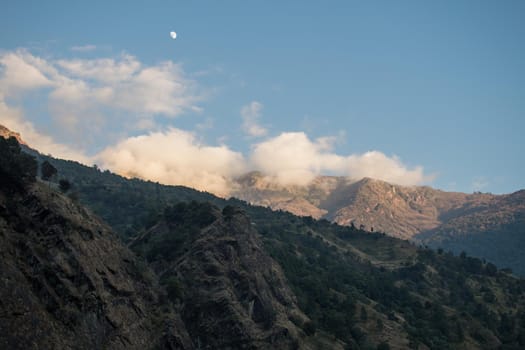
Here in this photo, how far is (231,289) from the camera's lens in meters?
102

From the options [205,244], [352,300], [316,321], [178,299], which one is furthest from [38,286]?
[352,300]

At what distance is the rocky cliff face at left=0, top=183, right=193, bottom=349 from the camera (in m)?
59.3

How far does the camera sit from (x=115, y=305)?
76188 mm

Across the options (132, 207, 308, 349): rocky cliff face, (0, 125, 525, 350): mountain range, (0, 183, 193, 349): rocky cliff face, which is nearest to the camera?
(0, 183, 193, 349): rocky cliff face

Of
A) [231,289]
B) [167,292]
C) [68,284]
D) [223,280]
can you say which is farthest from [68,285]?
[231,289]

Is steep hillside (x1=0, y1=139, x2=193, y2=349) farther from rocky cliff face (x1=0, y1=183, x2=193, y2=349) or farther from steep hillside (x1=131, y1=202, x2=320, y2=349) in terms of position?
steep hillside (x1=131, y1=202, x2=320, y2=349)

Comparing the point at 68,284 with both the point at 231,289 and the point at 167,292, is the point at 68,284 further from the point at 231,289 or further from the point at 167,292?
the point at 231,289

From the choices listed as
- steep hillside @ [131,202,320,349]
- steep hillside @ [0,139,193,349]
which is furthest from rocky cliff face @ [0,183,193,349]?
steep hillside @ [131,202,320,349]

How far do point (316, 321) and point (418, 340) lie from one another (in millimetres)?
32482

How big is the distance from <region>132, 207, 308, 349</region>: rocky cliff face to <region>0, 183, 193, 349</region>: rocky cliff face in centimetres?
852

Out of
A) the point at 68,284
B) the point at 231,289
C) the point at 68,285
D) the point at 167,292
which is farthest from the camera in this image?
the point at 231,289

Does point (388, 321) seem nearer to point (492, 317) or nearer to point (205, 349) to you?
point (492, 317)

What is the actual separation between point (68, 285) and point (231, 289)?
3983 cm

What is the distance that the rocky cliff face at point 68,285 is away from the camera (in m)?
59.3
